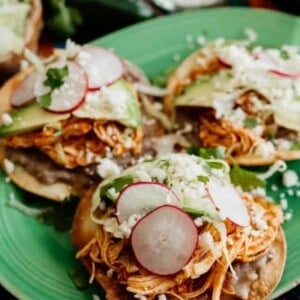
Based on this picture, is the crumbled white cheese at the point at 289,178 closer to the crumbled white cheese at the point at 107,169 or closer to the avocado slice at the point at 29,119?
the crumbled white cheese at the point at 107,169

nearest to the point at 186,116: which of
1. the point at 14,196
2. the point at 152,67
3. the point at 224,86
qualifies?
the point at 224,86

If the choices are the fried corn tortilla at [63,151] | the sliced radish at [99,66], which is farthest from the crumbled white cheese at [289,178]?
the sliced radish at [99,66]

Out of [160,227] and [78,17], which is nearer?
[160,227]

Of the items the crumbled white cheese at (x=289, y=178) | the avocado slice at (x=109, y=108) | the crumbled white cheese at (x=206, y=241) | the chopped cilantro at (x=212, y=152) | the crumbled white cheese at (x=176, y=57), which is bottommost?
the crumbled white cheese at (x=289, y=178)

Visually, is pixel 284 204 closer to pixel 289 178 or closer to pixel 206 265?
pixel 289 178

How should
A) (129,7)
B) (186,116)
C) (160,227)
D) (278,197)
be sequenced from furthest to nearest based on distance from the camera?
1. (129,7)
2. (186,116)
3. (278,197)
4. (160,227)

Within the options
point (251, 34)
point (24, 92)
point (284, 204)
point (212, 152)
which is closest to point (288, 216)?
point (284, 204)

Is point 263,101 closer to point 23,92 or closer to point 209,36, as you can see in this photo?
point 209,36

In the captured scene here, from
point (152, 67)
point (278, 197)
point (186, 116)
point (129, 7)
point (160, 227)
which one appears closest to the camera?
point (160, 227)
